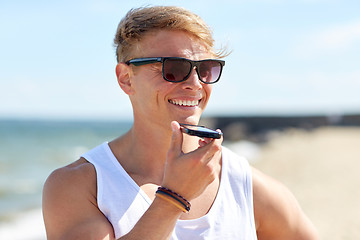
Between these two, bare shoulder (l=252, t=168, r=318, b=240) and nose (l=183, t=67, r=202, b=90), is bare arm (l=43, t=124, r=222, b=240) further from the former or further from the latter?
bare shoulder (l=252, t=168, r=318, b=240)

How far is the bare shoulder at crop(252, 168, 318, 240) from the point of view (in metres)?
2.59

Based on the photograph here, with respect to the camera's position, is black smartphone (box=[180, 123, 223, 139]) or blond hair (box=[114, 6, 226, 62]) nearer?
black smartphone (box=[180, 123, 223, 139])

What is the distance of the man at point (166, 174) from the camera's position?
2.00 m

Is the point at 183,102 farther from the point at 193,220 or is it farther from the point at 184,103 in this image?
the point at 193,220

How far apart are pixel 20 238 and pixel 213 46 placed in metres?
8.19

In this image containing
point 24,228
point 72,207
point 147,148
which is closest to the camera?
point 72,207

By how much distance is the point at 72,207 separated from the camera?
2.21 metres

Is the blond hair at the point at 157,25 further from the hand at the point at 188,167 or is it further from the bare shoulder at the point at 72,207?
the bare shoulder at the point at 72,207

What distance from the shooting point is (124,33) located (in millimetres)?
2514

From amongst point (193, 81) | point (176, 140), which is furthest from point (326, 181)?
point (176, 140)

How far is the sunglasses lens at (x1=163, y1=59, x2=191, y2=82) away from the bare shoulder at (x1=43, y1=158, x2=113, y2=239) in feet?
2.13

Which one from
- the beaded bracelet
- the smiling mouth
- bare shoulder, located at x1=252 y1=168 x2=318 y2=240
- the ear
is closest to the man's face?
the smiling mouth

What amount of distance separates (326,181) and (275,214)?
12445 mm

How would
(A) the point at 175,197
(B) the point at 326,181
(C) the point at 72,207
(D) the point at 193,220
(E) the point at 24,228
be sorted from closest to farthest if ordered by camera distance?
(A) the point at 175,197 → (C) the point at 72,207 → (D) the point at 193,220 → (E) the point at 24,228 → (B) the point at 326,181
